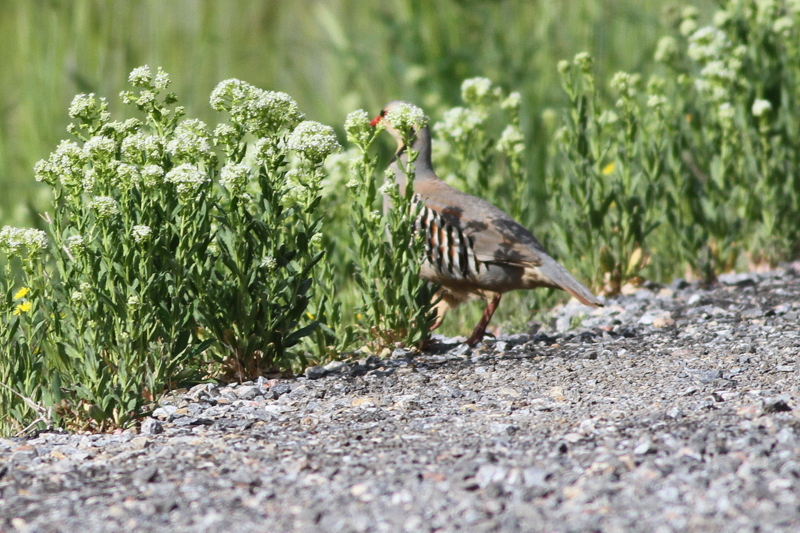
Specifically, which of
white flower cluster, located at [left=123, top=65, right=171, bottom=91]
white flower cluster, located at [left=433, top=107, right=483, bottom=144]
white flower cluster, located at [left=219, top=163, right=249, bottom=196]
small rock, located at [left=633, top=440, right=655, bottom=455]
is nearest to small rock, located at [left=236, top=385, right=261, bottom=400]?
white flower cluster, located at [left=219, top=163, right=249, bottom=196]

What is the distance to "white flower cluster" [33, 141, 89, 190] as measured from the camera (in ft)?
13.8

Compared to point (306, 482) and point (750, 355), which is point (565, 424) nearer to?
point (306, 482)

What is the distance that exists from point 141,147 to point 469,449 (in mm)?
1995

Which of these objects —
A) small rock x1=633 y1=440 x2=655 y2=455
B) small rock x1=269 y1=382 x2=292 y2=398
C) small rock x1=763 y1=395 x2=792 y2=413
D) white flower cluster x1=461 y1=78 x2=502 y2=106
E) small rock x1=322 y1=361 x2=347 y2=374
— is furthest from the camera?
white flower cluster x1=461 y1=78 x2=502 y2=106

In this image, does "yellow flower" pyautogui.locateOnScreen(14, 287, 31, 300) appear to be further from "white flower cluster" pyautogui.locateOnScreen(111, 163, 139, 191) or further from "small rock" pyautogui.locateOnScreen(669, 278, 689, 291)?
"small rock" pyautogui.locateOnScreen(669, 278, 689, 291)

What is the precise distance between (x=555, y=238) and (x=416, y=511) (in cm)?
401

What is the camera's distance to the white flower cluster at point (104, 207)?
161 inches

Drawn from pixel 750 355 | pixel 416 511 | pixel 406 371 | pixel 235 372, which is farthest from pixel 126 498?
pixel 750 355

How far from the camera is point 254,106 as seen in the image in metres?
4.61

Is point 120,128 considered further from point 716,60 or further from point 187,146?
point 716,60

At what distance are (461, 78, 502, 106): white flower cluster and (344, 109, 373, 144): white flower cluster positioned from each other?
5.75 feet

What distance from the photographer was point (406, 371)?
506cm

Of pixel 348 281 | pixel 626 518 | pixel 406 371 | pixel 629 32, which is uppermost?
pixel 629 32

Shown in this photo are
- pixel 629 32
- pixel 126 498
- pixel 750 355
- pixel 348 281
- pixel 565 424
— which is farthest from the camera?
pixel 629 32
